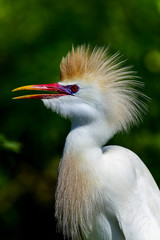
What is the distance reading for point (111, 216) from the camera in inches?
105

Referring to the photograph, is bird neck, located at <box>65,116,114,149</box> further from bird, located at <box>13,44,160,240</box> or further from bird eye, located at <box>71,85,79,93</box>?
bird eye, located at <box>71,85,79,93</box>

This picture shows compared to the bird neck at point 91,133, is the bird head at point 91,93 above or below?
above

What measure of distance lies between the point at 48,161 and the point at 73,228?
1.61 m

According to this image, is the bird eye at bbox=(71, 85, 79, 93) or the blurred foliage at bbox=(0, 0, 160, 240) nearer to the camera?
the bird eye at bbox=(71, 85, 79, 93)

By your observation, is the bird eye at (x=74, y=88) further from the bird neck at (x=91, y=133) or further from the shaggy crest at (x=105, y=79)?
the bird neck at (x=91, y=133)

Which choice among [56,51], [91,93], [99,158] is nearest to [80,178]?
[99,158]

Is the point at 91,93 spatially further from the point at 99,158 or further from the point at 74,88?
the point at 99,158

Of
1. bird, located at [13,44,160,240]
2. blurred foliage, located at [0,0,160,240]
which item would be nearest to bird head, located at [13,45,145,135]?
bird, located at [13,44,160,240]

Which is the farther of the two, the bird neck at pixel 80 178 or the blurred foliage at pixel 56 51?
the blurred foliage at pixel 56 51

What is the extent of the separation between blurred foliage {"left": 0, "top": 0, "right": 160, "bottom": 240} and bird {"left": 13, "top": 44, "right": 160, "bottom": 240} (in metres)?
1.37

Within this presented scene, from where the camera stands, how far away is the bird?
2582mm

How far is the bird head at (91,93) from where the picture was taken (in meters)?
2.57

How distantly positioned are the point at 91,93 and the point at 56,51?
1572 millimetres

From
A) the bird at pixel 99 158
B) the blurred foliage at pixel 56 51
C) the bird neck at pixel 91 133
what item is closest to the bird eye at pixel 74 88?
the bird at pixel 99 158
